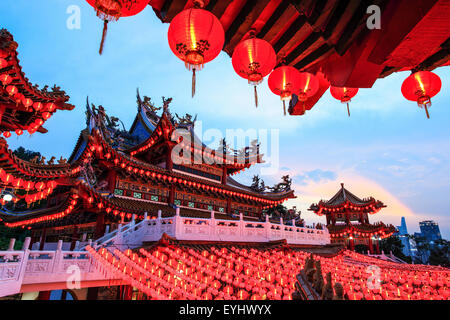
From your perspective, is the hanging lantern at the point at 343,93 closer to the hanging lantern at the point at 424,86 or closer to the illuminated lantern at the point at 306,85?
the illuminated lantern at the point at 306,85

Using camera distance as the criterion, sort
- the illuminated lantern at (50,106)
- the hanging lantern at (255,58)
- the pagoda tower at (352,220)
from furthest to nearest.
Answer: the pagoda tower at (352,220) < the illuminated lantern at (50,106) < the hanging lantern at (255,58)

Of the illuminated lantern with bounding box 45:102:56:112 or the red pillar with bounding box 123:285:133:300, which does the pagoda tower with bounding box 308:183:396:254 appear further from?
the illuminated lantern with bounding box 45:102:56:112

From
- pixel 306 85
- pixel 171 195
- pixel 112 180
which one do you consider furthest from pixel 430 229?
pixel 306 85

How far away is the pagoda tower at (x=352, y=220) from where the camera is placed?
2286 cm

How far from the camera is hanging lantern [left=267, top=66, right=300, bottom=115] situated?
3256 millimetres

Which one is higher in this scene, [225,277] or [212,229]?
[212,229]

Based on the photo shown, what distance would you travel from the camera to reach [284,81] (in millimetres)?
3289

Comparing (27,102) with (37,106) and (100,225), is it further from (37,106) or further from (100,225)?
(100,225)

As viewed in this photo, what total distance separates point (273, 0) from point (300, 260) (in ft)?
29.1

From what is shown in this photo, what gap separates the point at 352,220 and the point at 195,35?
2752 cm

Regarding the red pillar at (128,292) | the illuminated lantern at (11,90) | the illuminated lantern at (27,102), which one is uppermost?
the illuminated lantern at (27,102)

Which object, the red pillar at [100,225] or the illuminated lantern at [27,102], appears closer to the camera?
the illuminated lantern at [27,102]

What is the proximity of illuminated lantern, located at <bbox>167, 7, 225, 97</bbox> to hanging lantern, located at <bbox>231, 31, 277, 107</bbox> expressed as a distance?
42 cm

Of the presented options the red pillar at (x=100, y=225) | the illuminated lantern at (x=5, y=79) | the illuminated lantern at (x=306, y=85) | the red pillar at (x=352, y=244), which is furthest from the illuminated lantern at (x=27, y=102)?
the red pillar at (x=352, y=244)
